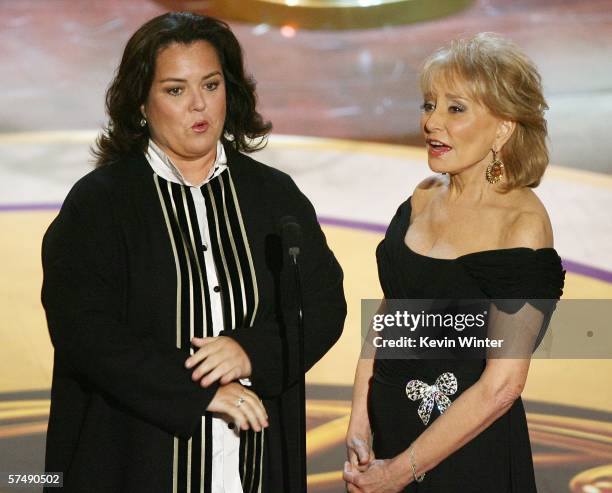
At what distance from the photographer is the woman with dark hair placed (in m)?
2.48

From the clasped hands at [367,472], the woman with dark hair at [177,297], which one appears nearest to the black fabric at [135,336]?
the woman with dark hair at [177,297]

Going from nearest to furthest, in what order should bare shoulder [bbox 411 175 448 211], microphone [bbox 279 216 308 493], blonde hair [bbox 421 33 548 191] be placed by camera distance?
microphone [bbox 279 216 308 493], blonde hair [bbox 421 33 548 191], bare shoulder [bbox 411 175 448 211]

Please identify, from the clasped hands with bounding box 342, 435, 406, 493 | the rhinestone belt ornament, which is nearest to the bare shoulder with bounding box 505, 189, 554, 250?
the rhinestone belt ornament

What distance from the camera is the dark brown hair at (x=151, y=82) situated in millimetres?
2607

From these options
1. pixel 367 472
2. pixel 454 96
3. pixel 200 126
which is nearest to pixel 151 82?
pixel 200 126

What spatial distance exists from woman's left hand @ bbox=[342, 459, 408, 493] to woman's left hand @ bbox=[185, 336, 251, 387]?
0.40m

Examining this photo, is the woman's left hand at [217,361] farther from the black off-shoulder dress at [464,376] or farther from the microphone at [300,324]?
Result: the black off-shoulder dress at [464,376]

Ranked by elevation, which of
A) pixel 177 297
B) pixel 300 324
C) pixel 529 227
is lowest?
pixel 300 324

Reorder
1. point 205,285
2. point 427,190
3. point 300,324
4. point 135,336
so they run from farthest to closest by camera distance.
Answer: point 427,190 < point 205,285 < point 135,336 < point 300,324

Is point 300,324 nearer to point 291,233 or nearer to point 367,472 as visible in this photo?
point 291,233

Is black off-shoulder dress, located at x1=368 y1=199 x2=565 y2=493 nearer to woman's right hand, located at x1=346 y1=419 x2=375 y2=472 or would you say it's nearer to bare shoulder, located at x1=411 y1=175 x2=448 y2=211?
woman's right hand, located at x1=346 y1=419 x2=375 y2=472

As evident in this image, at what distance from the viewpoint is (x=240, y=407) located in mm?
2480

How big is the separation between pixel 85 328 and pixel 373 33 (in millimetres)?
5958

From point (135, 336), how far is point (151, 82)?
615 millimetres
